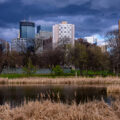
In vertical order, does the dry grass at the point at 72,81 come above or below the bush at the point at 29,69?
below

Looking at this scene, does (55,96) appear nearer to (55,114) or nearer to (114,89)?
(114,89)

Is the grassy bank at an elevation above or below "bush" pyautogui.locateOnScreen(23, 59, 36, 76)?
below

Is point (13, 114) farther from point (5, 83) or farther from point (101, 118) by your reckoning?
point (5, 83)

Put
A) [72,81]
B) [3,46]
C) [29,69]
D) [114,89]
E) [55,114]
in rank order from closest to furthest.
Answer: [55,114] < [114,89] < [72,81] < [29,69] < [3,46]

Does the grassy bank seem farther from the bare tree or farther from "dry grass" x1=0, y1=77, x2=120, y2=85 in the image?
the bare tree

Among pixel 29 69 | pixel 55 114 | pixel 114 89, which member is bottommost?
pixel 114 89

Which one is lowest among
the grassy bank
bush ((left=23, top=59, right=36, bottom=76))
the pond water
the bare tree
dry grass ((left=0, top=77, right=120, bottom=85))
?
the pond water

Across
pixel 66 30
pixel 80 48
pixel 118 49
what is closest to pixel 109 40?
pixel 118 49

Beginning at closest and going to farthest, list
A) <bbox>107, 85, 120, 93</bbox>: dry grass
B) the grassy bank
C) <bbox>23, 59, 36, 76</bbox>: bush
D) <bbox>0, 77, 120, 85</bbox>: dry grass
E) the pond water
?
the grassy bank, the pond water, <bbox>107, 85, 120, 93</bbox>: dry grass, <bbox>0, 77, 120, 85</bbox>: dry grass, <bbox>23, 59, 36, 76</bbox>: bush

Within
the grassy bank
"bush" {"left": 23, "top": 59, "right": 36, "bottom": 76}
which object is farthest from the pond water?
"bush" {"left": 23, "top": 59, "right": 36, "bottom": 76}

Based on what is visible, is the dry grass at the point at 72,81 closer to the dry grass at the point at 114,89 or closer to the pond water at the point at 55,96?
the pond water at the point at 55,96

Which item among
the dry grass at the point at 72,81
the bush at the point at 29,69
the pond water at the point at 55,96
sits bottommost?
the pond water at the point at 55,96

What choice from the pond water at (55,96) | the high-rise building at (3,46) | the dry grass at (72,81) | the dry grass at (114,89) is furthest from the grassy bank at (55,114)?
the high-rise building at (3,46)

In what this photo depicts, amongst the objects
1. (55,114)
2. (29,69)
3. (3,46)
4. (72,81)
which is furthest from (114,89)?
(3,46)
